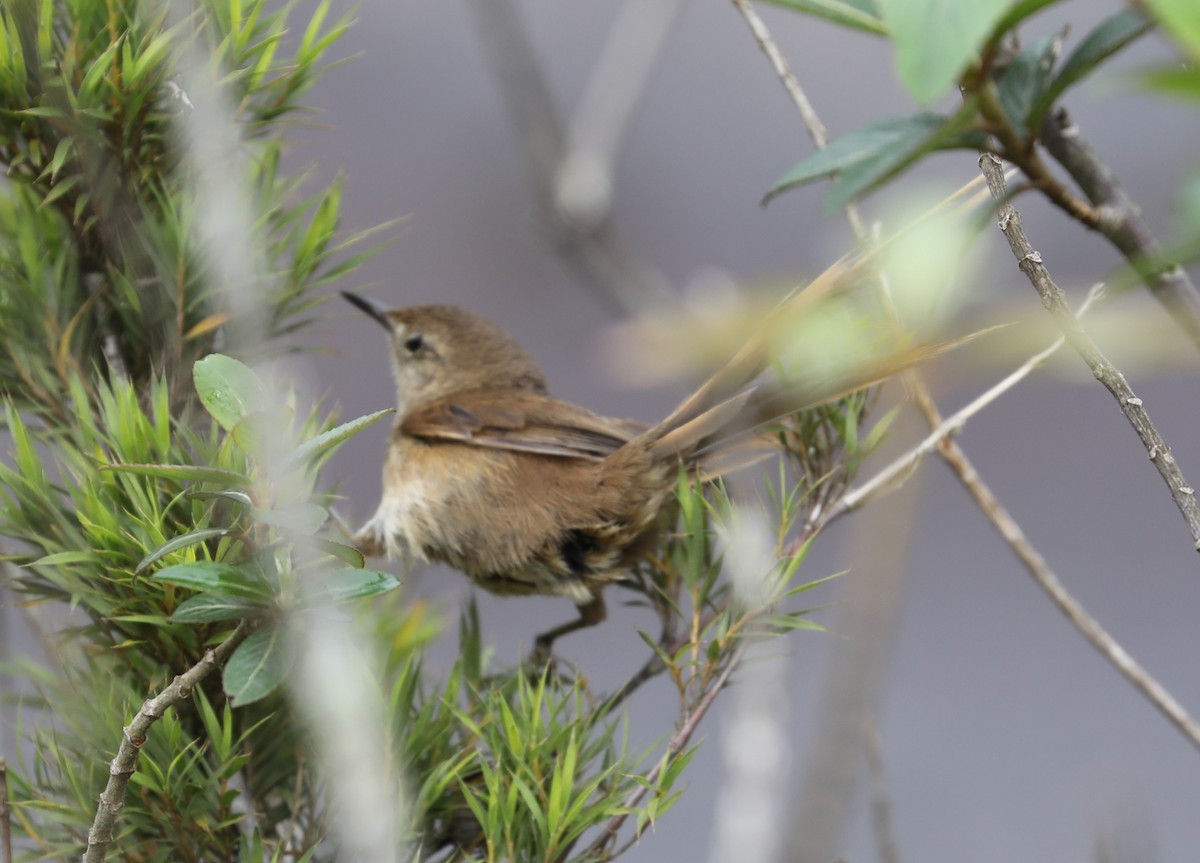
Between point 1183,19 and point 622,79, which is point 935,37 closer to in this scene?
point 1183,19

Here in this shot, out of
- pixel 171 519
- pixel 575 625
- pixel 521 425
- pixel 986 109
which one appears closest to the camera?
pixel 986 109

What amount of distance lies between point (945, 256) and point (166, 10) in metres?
0.53

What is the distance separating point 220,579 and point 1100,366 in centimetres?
39

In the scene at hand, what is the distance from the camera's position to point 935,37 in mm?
333

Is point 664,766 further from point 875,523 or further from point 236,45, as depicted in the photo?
point 236,45

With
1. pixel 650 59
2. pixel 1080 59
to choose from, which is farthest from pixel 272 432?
pixel 650 59

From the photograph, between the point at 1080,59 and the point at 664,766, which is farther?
the point at 664,766

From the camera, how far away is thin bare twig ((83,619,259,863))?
0.51 metres

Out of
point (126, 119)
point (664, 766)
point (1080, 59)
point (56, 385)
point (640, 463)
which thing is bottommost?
point (664, 766)

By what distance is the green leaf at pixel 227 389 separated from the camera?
A: 0.52m

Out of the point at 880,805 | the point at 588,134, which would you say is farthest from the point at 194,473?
the point at 588,134

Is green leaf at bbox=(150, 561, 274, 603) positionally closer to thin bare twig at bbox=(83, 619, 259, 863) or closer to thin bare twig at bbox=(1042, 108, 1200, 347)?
thin bare twig at bbox=(83, 619, 259, 863)

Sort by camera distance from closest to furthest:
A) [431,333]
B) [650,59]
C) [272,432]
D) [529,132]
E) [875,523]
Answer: [272,432], [875,523], [431,333], [650,59], [529,132]

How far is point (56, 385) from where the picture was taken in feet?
2.59
